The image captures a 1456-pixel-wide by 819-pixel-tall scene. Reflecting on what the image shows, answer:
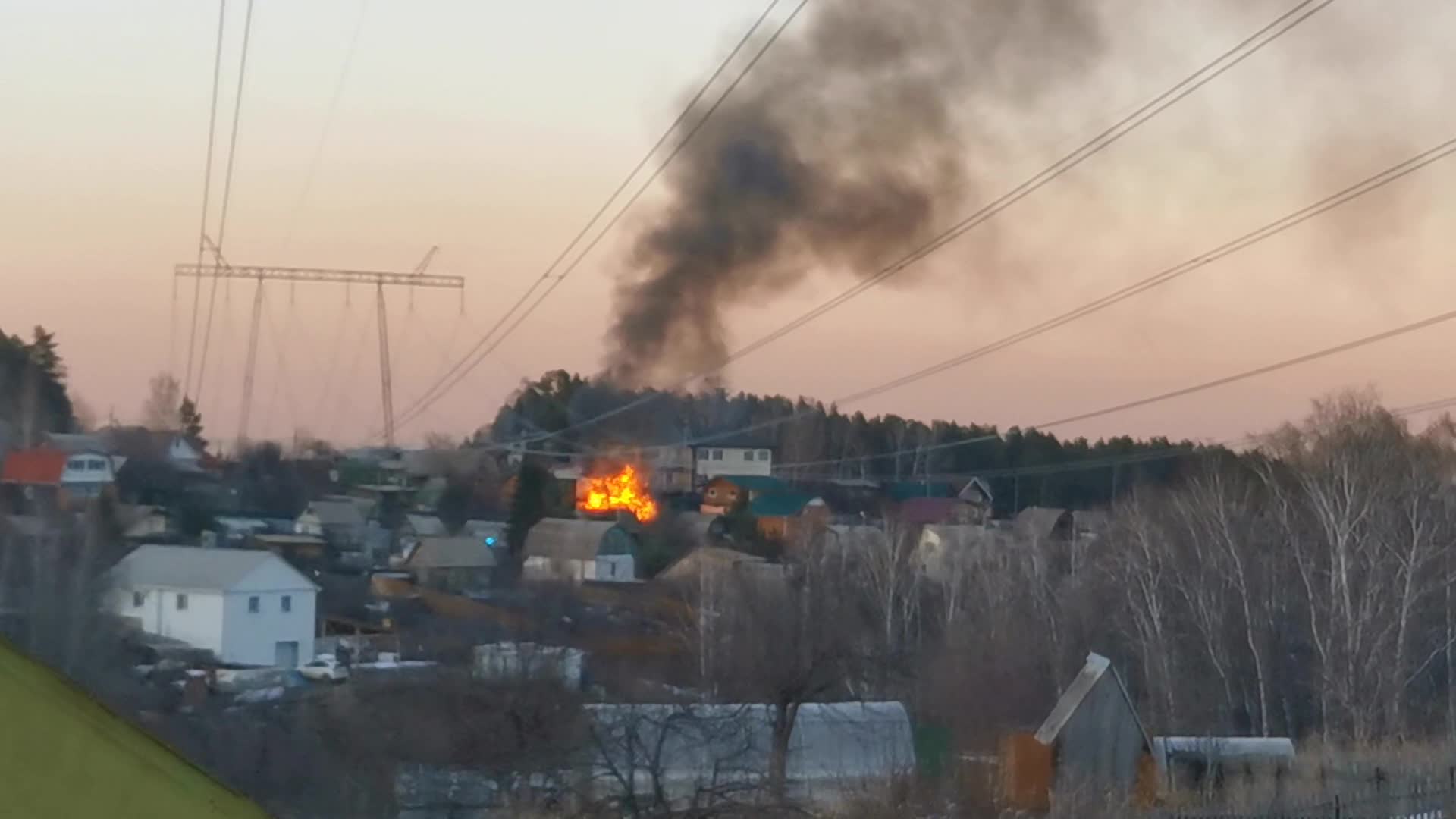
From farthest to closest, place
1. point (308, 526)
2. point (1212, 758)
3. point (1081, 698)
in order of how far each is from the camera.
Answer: point (308, 526) < point (1212, 758) < point (1081, 698)

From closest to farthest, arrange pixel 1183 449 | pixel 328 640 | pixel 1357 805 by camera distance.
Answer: pixel 1357 805
pixel 328 640
pixel 1183 449

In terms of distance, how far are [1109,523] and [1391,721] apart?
29.6 feet

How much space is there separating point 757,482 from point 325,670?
16.8m

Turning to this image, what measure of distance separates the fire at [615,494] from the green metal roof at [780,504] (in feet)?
18.2

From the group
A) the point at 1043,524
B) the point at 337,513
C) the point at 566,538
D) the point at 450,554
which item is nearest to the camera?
the point at 566,538

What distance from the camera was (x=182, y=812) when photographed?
2012 mm

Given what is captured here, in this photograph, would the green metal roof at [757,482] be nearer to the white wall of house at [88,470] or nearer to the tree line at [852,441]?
the tree line at [852,441]

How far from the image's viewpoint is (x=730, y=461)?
3431cm

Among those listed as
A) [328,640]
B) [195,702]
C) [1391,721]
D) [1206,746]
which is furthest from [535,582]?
[1391,721]

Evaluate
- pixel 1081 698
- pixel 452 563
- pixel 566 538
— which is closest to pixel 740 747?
pixel 1081 698

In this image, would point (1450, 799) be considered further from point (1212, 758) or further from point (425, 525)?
point (425, 525)

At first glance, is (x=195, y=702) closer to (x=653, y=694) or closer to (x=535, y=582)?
(x=653, y=694)

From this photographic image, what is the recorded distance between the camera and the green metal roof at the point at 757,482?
3419 centimetres

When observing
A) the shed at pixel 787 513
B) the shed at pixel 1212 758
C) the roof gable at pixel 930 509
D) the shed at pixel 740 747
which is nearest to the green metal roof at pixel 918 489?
the roof gable at pixel 930 509
